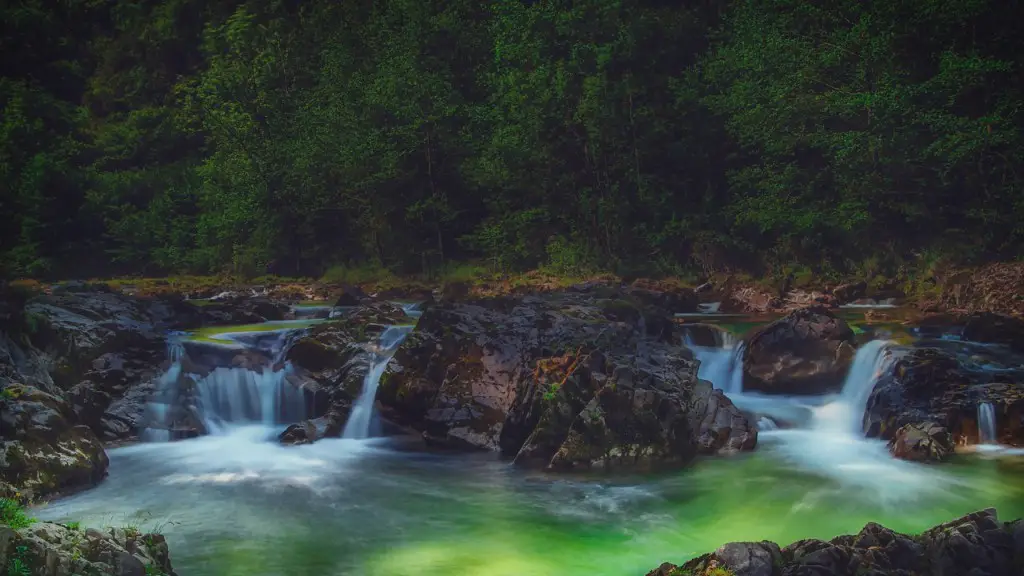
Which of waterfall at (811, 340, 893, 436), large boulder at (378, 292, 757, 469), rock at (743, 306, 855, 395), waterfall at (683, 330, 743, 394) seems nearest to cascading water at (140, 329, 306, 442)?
large boulder at (378, 292, 757, 469)

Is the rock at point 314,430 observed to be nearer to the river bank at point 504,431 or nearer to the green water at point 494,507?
the river bank at point 504,431

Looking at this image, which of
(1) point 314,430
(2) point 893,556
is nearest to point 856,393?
(2) point 893,556

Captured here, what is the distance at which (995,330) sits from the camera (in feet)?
47.1

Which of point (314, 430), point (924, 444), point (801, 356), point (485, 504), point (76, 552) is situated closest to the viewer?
point (76, 552)

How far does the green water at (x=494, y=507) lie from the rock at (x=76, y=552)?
2009 mm

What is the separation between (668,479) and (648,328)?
16.6ft

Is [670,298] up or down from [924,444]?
up

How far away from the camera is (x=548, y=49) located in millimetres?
29656

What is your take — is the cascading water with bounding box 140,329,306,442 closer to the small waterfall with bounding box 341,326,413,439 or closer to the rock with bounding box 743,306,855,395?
the small waterfall with bounding box 341,326,413,439

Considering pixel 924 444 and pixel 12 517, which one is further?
pixel 924 444

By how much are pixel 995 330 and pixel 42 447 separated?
1428cm

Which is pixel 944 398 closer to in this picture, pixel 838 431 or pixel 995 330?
pixel 838 431

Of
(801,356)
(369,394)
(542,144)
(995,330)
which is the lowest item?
(369,394)

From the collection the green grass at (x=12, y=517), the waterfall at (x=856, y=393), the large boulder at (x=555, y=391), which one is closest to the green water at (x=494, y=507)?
the large boulder at (x=555, y=391)
